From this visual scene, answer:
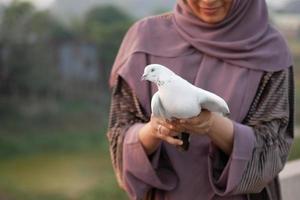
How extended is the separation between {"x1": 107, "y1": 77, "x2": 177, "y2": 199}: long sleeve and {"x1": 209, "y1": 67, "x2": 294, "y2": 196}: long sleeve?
0.25ft

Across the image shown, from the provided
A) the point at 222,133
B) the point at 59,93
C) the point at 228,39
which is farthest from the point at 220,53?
the point at 59,93

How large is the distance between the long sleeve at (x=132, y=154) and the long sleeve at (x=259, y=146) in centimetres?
8

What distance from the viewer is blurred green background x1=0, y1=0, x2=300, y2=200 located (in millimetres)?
2537

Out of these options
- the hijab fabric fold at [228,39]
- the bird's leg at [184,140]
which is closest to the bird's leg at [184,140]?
the bird's leg at [184,140]

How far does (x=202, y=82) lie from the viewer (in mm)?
862

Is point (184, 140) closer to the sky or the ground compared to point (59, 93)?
closer to the sky

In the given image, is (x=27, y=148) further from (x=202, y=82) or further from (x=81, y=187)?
(x=202, y=82)

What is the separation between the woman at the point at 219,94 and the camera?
0.83m

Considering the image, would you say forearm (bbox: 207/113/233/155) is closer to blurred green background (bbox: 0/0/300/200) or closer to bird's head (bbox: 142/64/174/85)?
bird's head (bbox: 142/64/174/85)

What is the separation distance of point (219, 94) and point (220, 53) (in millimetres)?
63

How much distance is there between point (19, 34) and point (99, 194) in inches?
32.1

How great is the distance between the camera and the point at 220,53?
0.87m

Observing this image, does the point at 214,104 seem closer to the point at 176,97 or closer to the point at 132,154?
the point at 176,97

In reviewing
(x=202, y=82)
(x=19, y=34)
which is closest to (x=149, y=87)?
(x=202, y=82)
